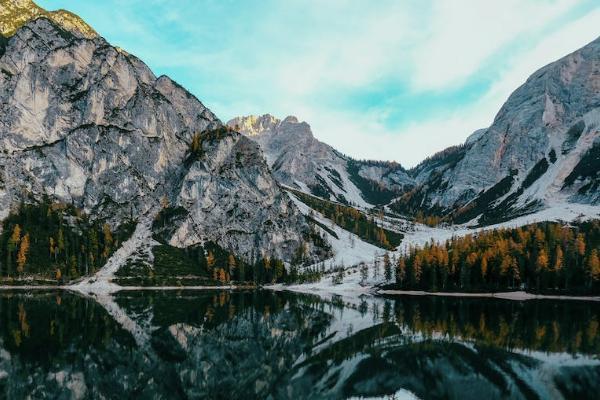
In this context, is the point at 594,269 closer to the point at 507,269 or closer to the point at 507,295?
the point at 507,269

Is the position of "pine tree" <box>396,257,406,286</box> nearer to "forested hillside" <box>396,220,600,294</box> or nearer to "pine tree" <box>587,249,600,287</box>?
"forested hillside" <box>396,220,600,294</box>

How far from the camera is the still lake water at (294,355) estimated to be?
4625 cm

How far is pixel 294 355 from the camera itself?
63.7 m

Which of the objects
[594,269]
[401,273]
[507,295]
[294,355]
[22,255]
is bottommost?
[294,355]

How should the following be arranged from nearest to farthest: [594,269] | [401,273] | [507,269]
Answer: [594,269], [507,269], [401,273]

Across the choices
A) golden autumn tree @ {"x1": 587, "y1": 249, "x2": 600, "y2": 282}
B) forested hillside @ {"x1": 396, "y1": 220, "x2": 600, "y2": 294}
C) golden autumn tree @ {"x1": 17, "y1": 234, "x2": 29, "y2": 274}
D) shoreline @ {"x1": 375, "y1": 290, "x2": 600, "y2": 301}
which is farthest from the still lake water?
golden autumn tree @ {"x1": 17, "y1": 234, "x2": 29, "y2": 274}

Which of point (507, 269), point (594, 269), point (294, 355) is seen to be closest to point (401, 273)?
point (507, 269)

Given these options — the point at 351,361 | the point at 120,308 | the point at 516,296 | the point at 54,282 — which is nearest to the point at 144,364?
the point at 351,361

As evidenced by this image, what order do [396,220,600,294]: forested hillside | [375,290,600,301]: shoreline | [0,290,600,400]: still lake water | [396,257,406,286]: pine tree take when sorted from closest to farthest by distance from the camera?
[0,290,600,400]: still lake water < [375,290,600,301]: shoreline < [396,220,600,294]: forested hillside < [396,257,406,286]: pine tree

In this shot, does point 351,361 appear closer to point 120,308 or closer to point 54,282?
point 120,308

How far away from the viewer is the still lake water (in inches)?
1821

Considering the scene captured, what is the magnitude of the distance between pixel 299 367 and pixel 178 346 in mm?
19931

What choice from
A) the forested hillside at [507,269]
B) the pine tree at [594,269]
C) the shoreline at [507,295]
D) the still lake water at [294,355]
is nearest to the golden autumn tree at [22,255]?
the still lake water at [294,355]

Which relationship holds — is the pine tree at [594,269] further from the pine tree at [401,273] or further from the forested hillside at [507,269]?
the pine tree at [401,273]
